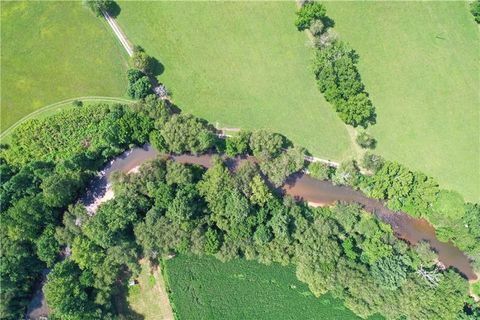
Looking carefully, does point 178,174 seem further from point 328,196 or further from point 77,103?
point 328,196

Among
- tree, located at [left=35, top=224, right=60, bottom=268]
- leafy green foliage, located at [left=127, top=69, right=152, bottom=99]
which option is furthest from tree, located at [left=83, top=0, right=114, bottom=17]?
tree, located at [left=35, top=224, right=60, bottom=268]

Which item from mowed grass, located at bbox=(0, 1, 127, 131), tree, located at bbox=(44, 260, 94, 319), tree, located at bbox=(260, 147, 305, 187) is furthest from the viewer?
mowed grass, located at bbox=(0, 1, 127, 131)

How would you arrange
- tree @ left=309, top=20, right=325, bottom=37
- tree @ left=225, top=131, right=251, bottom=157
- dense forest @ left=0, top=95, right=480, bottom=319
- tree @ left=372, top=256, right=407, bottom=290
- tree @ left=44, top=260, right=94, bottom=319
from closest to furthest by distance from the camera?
tree @ left=44, top=260, right=94, bottom=319 → tree @ left=372, top=256, right=407, bottom=290 → dense forest @ left=0, top=95, right=480, bottom=319 → tree @ left=225, top=131, right=251, bottom=157 → tree @ left=309, top=20, right=325, bottom=37

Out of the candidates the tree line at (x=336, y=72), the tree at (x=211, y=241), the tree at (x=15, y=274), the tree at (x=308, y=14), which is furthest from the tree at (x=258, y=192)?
the tree at (x=15, y=274)

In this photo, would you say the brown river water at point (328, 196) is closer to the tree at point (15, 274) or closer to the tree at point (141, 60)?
the tree at point (15, 274)

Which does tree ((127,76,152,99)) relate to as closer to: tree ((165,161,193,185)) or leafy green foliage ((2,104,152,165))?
leafy green foliage ((2,104,152,165))

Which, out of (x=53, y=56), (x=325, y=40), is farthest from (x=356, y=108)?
(x=53, y=56)

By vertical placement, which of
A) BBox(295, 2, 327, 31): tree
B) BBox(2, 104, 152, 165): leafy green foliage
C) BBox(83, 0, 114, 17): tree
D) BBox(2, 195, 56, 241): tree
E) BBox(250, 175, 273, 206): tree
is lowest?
BBox(2, 195, 56, 241): tree
